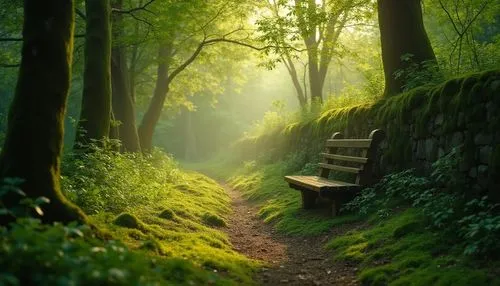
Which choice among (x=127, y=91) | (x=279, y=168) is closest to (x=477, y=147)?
(x=279, y=168)

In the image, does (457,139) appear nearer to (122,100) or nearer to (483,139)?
(483,139)

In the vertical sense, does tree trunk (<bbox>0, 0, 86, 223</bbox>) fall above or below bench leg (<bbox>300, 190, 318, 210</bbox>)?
above

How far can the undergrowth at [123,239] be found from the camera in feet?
9.48

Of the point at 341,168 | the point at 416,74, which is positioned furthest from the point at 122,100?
the point at 416,74

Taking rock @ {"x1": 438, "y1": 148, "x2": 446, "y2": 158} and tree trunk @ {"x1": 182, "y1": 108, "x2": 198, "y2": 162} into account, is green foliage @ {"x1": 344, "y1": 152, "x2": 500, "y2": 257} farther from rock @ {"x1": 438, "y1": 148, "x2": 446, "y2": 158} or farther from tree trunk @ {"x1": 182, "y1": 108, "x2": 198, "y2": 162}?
tree trunk @ {"x1": 182, "y1": 108, "x2": 198, "y2": 162}

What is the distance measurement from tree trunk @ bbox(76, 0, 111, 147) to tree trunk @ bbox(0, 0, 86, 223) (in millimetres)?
4579

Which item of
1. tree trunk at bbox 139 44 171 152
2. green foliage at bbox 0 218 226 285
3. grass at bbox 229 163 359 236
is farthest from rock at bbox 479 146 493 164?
tree trunk at bbox 139 44 171 152

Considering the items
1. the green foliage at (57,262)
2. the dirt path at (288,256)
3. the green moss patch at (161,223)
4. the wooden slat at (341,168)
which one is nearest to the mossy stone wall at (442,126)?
the wooden slat at (341,168)

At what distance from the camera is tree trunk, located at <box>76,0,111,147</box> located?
9578 mm

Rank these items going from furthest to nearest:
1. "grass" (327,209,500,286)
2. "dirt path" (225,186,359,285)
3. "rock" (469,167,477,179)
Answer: "rock" (469,167,477,179), "dirt path" (225,186,359,285), "grass" (327,209,500,286)

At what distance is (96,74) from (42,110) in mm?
5198

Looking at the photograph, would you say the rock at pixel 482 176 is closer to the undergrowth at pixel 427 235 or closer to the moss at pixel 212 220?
the undergrowth at pixel 427 235

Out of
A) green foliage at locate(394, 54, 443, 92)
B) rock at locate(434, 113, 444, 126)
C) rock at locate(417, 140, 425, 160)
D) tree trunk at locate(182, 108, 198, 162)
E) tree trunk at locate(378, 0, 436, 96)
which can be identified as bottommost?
tree trunk at locate(182, 108, 198, 162)

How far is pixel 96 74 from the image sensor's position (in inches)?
384
